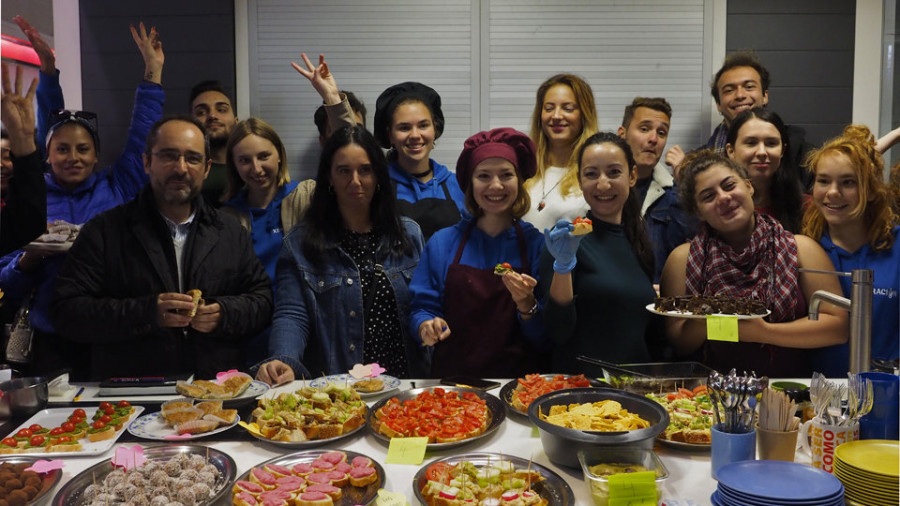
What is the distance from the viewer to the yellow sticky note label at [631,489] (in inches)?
54.4

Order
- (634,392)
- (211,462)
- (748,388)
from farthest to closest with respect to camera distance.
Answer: (634,392), (211,462), (748,388)

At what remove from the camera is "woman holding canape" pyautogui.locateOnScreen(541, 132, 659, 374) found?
235 cm

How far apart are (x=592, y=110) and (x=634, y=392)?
5.65 feet

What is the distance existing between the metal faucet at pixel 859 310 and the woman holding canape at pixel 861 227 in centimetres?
65

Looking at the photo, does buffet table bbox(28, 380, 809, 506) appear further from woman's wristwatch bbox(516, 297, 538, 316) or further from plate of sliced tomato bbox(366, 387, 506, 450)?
woman's wristwatch bbox(516, 297, 538, 316)

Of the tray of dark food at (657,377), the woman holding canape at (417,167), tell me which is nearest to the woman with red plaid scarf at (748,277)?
the tray of dark food at (657,377)

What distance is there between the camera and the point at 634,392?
1914 millimetres

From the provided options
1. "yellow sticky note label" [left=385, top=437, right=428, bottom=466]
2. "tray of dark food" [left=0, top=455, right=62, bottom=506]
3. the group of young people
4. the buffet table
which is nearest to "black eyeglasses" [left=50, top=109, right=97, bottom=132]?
the group of young people

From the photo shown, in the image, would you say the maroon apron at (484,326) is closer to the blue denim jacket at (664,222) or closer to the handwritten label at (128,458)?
the blue denim jacket at (664,222)

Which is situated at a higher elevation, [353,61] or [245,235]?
[353,61]

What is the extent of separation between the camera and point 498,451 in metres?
1.77

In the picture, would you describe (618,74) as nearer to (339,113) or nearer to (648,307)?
(339,113)

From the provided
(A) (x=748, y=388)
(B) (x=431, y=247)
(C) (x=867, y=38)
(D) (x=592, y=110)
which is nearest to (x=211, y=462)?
(B) (x=431, y=247)

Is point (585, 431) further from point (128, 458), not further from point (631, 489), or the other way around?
point (128, 458)
